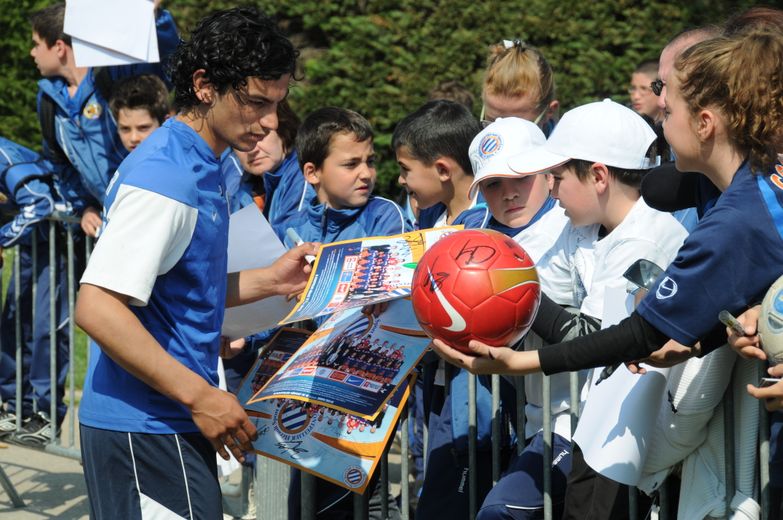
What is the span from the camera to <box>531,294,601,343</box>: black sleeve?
3613 mm

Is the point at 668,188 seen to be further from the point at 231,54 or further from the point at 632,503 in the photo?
the point at 231,54

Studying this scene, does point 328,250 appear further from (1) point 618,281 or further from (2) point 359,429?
(1) point 618,281

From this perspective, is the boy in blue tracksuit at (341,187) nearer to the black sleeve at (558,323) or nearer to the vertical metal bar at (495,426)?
the vertical metal bar at (495,426)

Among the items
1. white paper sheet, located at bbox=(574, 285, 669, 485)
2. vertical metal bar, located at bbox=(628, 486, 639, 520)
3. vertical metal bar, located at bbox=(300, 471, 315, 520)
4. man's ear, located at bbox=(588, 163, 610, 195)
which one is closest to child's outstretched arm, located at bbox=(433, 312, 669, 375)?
white paper sheet, located at bbox=(574, 285, 669, 485)

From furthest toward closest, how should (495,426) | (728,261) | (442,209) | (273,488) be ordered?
(442,209) → (273,488) → (495,426) → (728,261)

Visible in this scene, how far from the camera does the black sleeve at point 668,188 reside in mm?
3482

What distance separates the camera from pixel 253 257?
13.6 feet

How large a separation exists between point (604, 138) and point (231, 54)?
4.41 ft

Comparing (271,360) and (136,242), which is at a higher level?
(136,242)

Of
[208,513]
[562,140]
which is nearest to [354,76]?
[562,140]

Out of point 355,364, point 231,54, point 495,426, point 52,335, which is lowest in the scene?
point 52,335

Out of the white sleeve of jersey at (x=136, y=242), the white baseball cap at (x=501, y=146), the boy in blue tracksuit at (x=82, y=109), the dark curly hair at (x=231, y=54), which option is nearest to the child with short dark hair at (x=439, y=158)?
the white baseball cap at (x=501, y=146)

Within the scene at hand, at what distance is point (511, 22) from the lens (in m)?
10.2

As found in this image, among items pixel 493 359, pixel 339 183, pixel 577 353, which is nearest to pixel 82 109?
pixel 339 183
